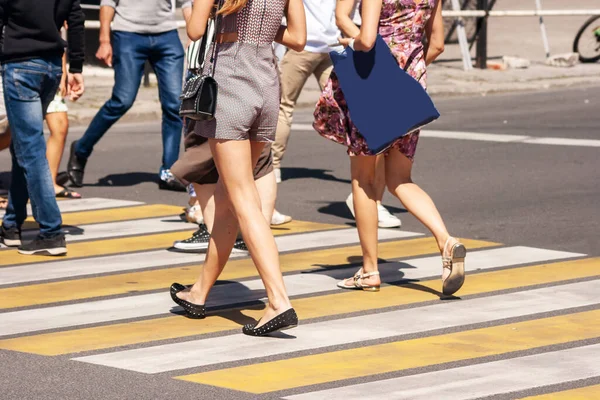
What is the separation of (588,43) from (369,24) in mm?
18144

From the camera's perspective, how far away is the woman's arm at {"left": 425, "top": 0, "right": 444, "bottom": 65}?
7770mm

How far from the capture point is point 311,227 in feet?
32.0

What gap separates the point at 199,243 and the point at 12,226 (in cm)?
121

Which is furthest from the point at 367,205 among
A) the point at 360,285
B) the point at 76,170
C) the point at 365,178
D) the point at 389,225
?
the point at 76,170

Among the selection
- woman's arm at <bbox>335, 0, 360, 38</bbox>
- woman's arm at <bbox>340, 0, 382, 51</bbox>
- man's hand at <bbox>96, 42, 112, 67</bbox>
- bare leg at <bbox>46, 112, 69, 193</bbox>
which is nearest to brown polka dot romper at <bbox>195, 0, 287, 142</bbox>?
woman's arm at <bbox>340, 0, 382, 51</bbox>

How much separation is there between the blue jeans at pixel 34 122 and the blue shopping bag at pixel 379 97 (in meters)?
1.98

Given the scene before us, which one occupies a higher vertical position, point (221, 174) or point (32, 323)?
point (221, 174)

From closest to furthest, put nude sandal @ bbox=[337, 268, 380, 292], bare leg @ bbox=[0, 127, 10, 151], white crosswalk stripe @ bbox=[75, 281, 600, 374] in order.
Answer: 1. white crosswalk stripe @ bbox=[75, 281, 600, 374]
2. nude sandal @ bbox=[337, 268, 380, 292]
3. bare leg @ bbox=[0, 127, 10, 151]

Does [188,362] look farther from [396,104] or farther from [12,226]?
[12,226]

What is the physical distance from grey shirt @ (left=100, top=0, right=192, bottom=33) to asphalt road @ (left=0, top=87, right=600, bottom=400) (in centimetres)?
129

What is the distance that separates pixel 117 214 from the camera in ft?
34.1

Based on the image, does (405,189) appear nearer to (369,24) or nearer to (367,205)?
(367,205)

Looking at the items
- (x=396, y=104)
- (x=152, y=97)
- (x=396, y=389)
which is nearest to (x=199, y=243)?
(x=396, y=104)

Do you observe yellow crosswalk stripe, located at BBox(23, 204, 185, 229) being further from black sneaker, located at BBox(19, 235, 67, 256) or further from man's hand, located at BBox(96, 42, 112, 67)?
man's hand, located at BBox(96, 42, 112, 67)
